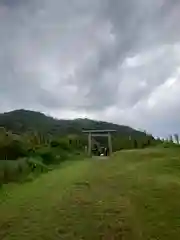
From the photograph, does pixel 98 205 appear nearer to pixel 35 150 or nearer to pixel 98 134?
pixel 35 150

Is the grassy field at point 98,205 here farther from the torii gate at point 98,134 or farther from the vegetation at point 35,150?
the torii gate at point 98,134

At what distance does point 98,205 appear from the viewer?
408 inches

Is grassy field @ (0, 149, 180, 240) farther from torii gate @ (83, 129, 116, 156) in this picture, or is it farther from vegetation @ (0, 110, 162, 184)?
torii gate @ (83, 129, 116, 156)

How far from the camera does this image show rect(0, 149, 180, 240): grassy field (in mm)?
8898

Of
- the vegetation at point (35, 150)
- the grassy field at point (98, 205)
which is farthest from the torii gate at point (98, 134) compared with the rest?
the grassy field at point (98, 205)

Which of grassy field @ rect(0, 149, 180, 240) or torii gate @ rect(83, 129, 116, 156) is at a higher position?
torii gate @ rect(83, 129, 116, 156)

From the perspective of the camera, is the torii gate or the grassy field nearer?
the grassy field

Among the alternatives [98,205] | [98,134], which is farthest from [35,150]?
[98,205]

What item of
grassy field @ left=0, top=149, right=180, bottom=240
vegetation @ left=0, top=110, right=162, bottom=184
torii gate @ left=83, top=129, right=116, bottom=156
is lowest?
grassy field @ left=0, top=149, right=180, bottom=240

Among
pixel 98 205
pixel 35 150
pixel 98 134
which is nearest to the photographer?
pixel 98 205

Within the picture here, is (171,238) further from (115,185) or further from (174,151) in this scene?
(174,151)

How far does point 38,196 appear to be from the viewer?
11711 mm

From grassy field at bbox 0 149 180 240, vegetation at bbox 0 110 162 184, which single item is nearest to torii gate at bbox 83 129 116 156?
vegetation at bbox 0 110 162 184

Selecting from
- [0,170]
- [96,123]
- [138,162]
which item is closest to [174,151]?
[138,162]
